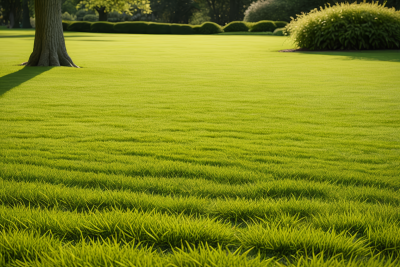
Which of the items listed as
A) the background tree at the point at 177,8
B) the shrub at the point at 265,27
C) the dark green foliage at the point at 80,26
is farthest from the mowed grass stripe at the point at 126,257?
the background tree at the point at 177,8

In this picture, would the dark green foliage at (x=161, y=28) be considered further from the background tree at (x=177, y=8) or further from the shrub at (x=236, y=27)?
the background tree at (x=177, y=8)

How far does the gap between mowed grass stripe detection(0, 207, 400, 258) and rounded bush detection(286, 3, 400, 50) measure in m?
22.6

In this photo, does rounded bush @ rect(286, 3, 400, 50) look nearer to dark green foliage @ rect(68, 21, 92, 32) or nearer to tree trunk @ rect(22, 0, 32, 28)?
dark green foliage @ rect(68, 21, 92, 32)

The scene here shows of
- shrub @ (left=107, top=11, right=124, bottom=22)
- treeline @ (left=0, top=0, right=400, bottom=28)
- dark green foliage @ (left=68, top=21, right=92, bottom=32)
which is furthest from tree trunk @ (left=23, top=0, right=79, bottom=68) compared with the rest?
shrub @ (left=107, top=11, right=124, bottom=22)

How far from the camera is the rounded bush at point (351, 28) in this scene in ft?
75.6

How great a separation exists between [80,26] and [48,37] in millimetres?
40508

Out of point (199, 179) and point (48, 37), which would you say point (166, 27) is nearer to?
point (48, 37)

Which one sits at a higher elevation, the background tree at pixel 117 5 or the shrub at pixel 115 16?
the shrub at pixel 115 16

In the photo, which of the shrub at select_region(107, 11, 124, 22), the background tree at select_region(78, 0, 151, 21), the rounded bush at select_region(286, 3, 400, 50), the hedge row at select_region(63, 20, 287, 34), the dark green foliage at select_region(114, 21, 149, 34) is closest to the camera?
the rounded bush at select_region(286, 3, 400, 50)

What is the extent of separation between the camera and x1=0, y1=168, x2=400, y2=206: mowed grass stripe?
334 cm

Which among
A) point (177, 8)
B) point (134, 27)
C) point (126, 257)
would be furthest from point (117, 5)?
point (177, 8)

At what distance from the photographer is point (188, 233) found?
253cm

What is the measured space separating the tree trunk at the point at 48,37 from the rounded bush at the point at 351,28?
49.3 ft

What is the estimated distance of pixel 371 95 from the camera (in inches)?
358
